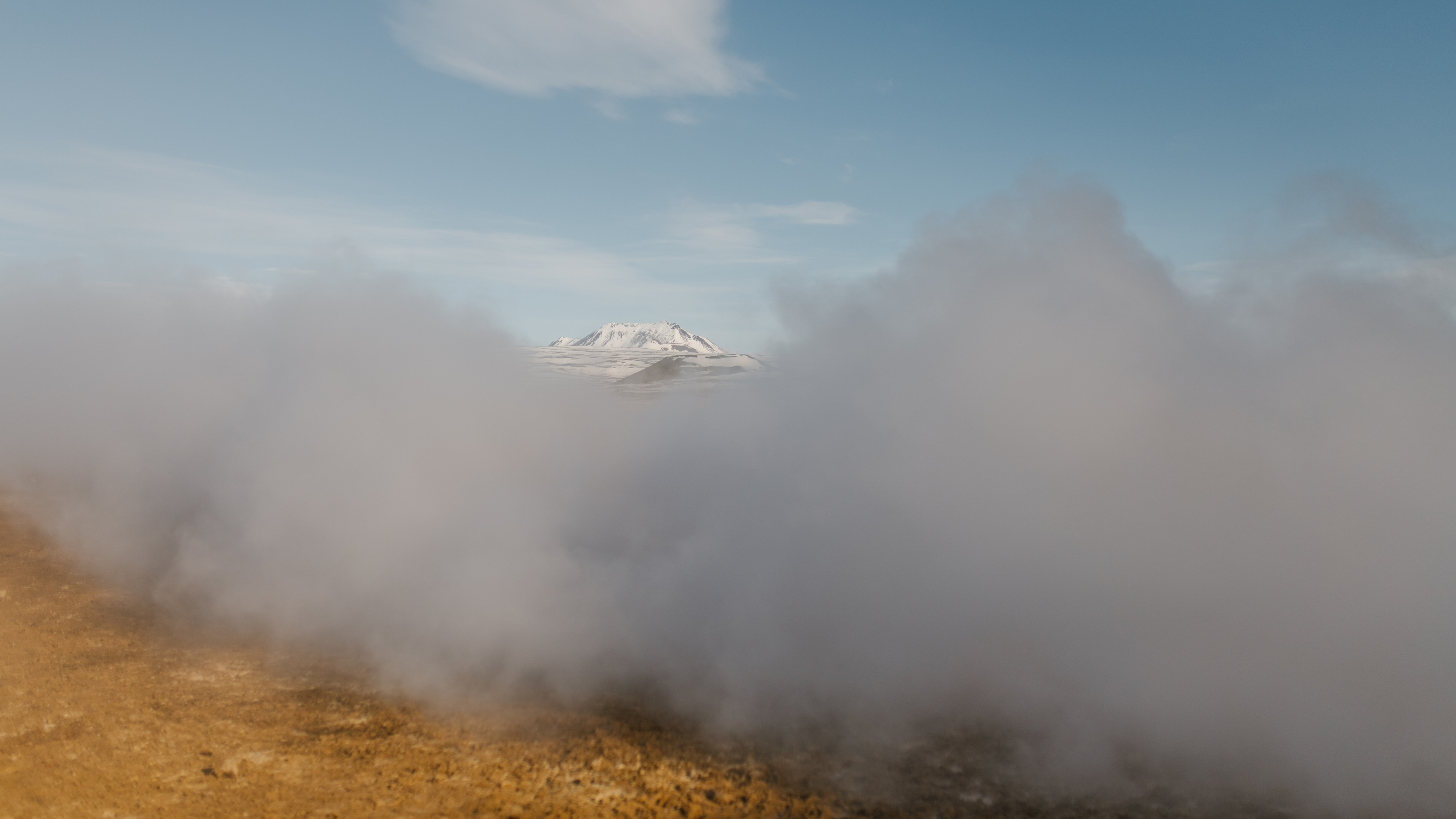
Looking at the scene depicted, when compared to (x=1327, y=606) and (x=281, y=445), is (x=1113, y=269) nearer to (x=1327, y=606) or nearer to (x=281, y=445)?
(x=1327, y=606)

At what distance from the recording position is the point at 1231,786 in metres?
6.93

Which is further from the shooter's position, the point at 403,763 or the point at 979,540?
the point at 979,540

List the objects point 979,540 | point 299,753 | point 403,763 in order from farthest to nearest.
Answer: point 979,540 < point 299,753 < point 403,763

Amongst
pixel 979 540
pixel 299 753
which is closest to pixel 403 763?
pixel 299 753

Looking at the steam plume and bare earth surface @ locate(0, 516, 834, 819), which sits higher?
the steam plume

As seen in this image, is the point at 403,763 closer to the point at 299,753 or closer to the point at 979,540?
the point at 299,753

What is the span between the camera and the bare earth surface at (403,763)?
662 centimetres

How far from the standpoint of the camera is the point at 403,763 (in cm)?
732

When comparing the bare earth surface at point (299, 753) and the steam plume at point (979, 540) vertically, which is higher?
the steam plume at point (979, 540)

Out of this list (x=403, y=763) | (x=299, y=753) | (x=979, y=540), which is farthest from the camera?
(x=979, y=540)

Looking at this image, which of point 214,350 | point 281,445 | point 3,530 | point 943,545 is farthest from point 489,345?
point 943,545

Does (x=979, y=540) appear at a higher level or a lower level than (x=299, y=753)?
higher

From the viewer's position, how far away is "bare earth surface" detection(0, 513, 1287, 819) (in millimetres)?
6625

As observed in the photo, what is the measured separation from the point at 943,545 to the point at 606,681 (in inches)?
195
